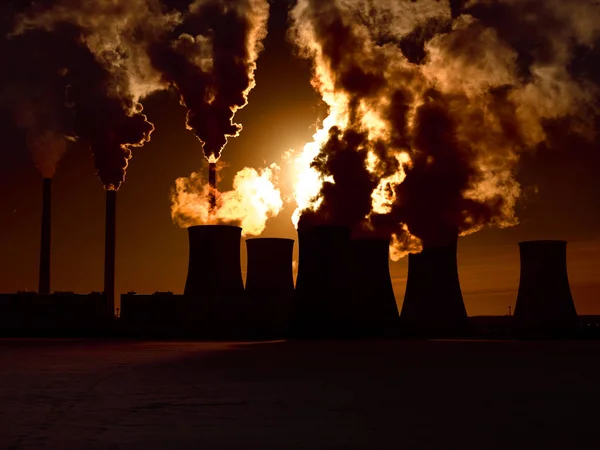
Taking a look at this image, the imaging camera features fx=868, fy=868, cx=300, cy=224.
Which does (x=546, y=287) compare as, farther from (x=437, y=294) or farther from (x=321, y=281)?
(x=321, y=281)

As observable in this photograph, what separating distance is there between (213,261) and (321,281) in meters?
5.33

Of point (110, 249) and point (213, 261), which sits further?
point (110, 249)

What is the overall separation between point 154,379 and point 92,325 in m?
39.5

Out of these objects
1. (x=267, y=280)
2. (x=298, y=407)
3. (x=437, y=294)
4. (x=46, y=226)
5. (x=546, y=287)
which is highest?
(x=46, y=226)

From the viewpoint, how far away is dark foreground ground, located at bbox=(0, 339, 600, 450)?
8.20 m

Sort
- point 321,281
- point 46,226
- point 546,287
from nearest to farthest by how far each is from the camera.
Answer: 1. point 321,281
2. point 546,287
3. point 46,226

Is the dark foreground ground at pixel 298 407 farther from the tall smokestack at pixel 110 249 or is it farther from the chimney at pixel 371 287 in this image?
the tall smokestack at pixel 110 249

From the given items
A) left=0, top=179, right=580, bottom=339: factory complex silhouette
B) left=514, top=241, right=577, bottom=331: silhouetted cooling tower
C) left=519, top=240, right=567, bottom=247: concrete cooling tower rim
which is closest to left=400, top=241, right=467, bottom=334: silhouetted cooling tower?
left=0, top=179, right=580, bottom=339: factory complex silhouette

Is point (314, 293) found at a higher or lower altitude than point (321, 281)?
lower

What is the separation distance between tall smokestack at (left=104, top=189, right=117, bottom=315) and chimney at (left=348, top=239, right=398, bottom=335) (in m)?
19.1

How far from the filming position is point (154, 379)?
16.2 metres

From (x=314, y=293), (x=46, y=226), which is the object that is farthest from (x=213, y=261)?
(x=46, y=226)

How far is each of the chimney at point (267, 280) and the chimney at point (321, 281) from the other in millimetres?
4248

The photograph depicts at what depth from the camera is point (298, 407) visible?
36.8 feet
